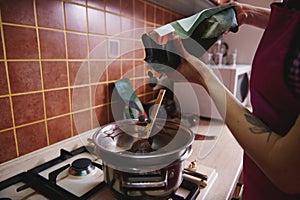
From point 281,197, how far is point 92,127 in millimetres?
677

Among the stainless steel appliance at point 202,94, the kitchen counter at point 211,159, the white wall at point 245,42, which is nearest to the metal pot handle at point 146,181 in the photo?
the kitchen counter at point 211,159

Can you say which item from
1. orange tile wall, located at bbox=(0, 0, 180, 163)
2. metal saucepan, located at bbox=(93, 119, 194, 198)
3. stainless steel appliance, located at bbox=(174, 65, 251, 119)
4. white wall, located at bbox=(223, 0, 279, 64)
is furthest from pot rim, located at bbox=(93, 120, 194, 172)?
white wall, located at bbox=(223, 0, 279, 64)

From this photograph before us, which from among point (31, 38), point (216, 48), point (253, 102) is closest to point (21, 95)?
point (31, 38)

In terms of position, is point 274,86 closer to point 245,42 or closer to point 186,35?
point 186,35

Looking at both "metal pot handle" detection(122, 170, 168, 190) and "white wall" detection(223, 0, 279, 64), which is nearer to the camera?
"metal pot handle" detection(122, 170, 168, 190)

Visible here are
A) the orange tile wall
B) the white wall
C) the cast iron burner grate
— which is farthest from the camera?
the white wall

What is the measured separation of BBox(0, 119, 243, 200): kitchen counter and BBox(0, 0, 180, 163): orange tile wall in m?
0.02

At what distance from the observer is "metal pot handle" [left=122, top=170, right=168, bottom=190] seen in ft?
1.30

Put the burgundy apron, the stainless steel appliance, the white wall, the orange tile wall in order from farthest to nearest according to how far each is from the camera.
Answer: the white wall, the stainless steel appliance, the orange tile wall, the burgundy apron

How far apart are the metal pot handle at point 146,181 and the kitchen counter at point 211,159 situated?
0.50 feet

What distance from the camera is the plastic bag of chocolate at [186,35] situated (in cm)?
40

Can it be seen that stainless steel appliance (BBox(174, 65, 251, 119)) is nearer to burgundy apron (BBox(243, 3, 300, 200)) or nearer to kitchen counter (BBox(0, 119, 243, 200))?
kitchen counter (BBox(0, 119, 243, 200))

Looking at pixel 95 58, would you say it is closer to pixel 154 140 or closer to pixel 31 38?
pixel 31 38

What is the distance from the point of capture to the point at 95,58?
812mm
